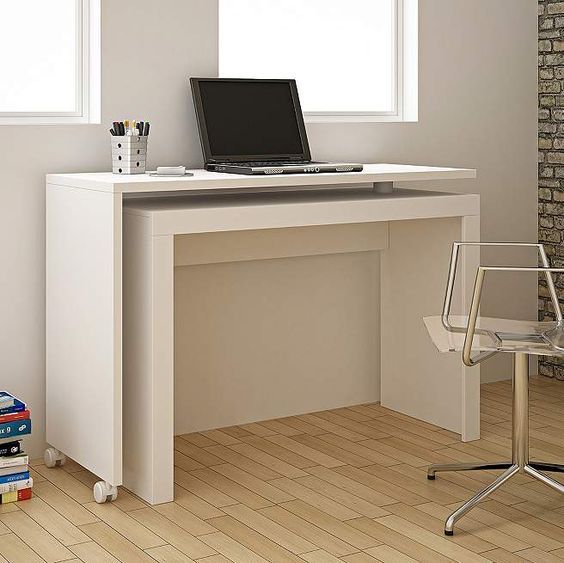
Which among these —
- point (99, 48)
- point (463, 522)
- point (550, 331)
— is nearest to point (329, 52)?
point (99, 48)

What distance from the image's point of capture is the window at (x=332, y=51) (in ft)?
13.3

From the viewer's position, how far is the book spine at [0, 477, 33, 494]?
3232mm

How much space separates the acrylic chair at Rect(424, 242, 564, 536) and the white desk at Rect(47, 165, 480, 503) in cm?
49

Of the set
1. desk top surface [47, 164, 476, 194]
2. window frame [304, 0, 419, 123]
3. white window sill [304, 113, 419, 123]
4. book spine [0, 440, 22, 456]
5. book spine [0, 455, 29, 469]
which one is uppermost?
window frame [304, 0, 419, 123]

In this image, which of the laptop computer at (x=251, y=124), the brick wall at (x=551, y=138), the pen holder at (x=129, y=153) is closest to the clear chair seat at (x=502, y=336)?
the laptop computer at (x=251, y=124)

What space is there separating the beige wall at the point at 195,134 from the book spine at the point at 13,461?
36 centimetres

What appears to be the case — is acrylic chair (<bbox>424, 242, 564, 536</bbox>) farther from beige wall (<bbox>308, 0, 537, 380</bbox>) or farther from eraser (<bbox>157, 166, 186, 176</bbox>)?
beige wall (<bbox>308, 0, 537, 380</bbox>)

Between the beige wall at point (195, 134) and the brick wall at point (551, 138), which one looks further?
the brick wall at point (551, 138)

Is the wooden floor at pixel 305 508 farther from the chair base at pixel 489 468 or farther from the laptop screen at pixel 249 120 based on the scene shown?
the laptop screen at pixel 249 120

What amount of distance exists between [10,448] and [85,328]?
0.44m

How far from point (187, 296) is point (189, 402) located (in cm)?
40

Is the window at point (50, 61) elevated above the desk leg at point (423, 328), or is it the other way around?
the window at point (50, 61)

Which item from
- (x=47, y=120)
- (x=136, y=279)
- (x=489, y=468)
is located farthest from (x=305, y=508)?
(x=47, y=120)

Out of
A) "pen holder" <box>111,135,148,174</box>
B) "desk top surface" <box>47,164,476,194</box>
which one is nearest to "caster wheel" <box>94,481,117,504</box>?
"desk top surface" <box>47,164,476,194</box>
